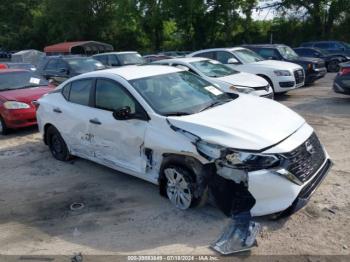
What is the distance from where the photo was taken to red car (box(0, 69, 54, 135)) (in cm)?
923

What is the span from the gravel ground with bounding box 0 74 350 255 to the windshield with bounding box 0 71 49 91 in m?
3.78

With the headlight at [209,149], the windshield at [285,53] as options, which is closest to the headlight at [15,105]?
the headlight at [209,149]

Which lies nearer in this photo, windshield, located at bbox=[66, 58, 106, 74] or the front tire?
the front tire

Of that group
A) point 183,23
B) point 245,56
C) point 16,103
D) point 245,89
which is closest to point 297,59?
point 245,56

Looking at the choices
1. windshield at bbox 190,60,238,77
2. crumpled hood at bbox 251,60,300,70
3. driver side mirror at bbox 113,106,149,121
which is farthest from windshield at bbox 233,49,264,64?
driver side mirror at bbox 113,106,149,121

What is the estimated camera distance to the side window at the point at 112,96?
5479 millimetres

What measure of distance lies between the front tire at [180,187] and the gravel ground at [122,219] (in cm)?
13

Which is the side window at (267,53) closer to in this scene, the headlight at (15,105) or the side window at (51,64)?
the side window at (51,64)

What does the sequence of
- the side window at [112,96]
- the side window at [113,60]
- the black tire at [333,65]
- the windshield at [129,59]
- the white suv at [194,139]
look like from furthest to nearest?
the black tire at [333,65], the windshield at [129,59], the side window at [113,60], the side window at [112,96], the white suv at [194,139]

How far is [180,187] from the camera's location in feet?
15.7

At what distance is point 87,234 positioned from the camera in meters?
4.55

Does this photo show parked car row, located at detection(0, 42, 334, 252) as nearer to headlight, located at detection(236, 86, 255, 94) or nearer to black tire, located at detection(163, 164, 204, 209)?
black tire, located at detection(163, 164, 204, 209)

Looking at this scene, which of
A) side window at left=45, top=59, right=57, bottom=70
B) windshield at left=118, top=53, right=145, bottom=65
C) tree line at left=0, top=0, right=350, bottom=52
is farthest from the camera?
tree line at left=0, top=0, right=350, bottom=52

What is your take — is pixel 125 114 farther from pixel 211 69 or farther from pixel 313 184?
pixel 211 69
